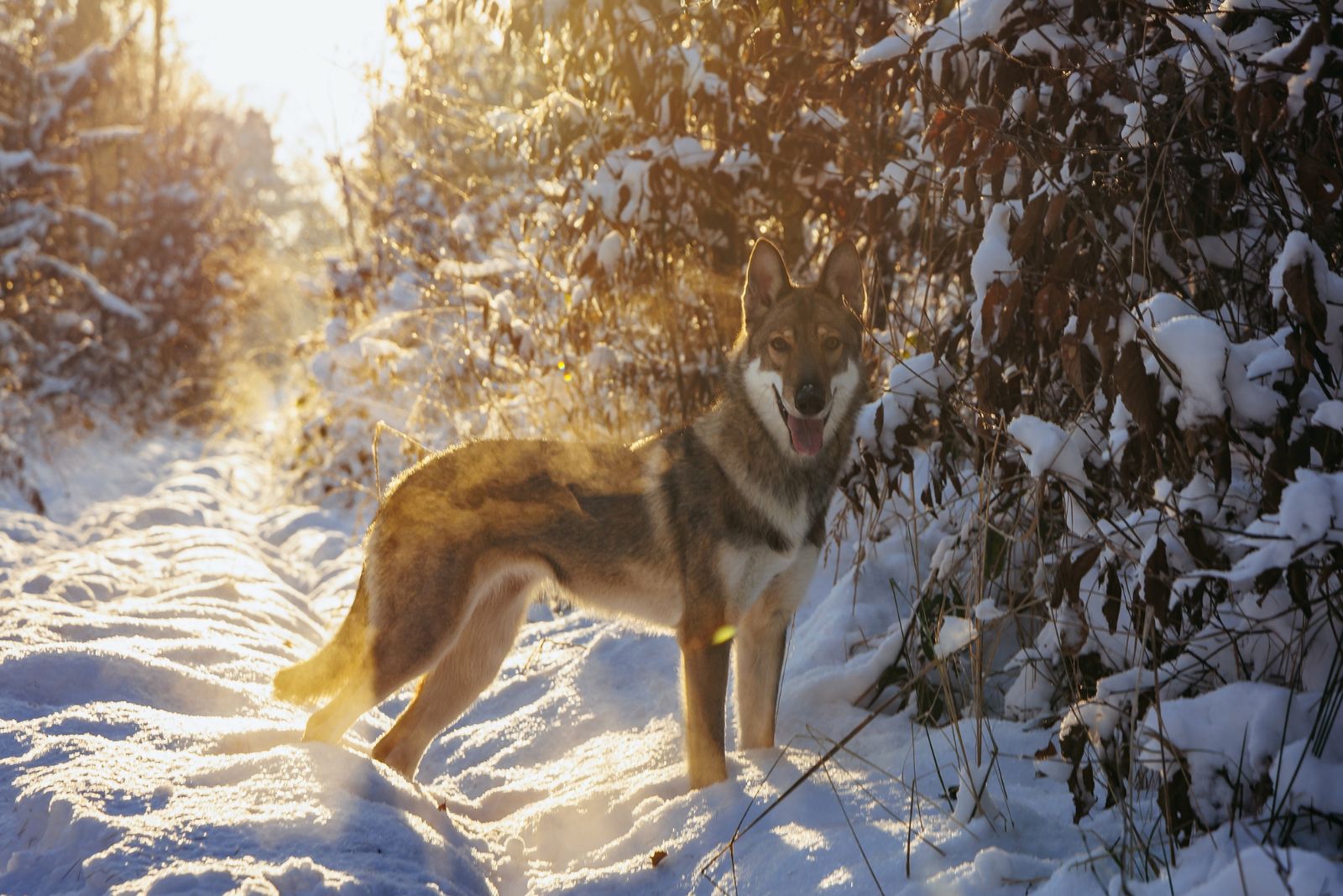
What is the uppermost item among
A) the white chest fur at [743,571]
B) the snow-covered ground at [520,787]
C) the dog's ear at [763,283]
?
the dog's ear at [763,283]

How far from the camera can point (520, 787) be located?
3.72 m

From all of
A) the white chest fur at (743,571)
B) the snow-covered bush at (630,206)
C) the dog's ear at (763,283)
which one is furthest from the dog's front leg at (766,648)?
the snow-covered bush at (630,206)

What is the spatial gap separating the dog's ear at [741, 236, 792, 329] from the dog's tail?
1854 millimetres

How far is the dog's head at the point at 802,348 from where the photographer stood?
11.6ft

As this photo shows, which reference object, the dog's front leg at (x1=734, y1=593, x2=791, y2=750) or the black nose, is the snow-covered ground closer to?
the dog's front leg at (x1=734, y1=593, x2=791, y2=750)

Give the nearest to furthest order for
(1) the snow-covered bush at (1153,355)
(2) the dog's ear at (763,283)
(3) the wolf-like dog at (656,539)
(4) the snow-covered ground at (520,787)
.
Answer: (1) the snow-covered bush at (1153,355), (4) the snow-covered ground at (520,787), (3) the wolf-like dog at (656,539), (2) the dog's ear at (763,283)

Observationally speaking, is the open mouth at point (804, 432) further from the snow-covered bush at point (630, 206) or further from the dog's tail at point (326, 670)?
the dog's tail at point (326, 670)

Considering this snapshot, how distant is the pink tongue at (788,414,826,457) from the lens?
139 inches

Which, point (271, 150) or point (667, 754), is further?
point (271, 150)

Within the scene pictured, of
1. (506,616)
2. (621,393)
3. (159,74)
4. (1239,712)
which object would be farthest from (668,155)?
(159,74)

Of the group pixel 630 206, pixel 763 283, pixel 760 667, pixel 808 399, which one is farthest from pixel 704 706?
pixel 630 206

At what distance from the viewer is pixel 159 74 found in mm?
23125

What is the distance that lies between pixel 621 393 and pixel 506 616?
2.86 m

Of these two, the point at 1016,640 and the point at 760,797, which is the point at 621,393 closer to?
the point at 1016,640
